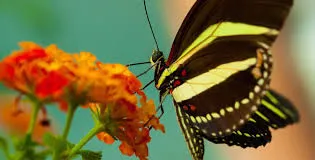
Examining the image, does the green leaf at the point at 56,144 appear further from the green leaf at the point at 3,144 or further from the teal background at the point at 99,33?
the teal background at the point at 99,33

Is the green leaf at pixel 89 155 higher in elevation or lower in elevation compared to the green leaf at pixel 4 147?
higher

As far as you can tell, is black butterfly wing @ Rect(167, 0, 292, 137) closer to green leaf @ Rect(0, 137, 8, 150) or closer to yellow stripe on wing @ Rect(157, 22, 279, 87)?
yellow stripe on wing @ Rect(157, 22, 279, 87)

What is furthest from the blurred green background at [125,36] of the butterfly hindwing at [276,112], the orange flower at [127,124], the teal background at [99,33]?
the orange flower at [127,124]

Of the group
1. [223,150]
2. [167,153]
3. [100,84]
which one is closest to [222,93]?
[100,84]

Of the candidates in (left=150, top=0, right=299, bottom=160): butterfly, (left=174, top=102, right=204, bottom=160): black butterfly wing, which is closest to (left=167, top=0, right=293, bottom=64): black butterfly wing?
(left=150, top=0, right=299, bottom=160): butterfly

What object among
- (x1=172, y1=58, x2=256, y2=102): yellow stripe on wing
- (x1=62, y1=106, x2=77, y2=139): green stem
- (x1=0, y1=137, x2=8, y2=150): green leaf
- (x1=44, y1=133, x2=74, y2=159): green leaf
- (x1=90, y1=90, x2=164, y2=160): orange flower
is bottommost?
(x1=44, y1=133, x2=74, y2=159): green leaf

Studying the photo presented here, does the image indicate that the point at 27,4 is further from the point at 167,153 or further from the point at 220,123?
the point at 220,123

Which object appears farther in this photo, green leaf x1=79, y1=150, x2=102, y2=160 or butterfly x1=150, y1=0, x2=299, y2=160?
butterfly x1=150, y1=0, x2=299, y2=160
